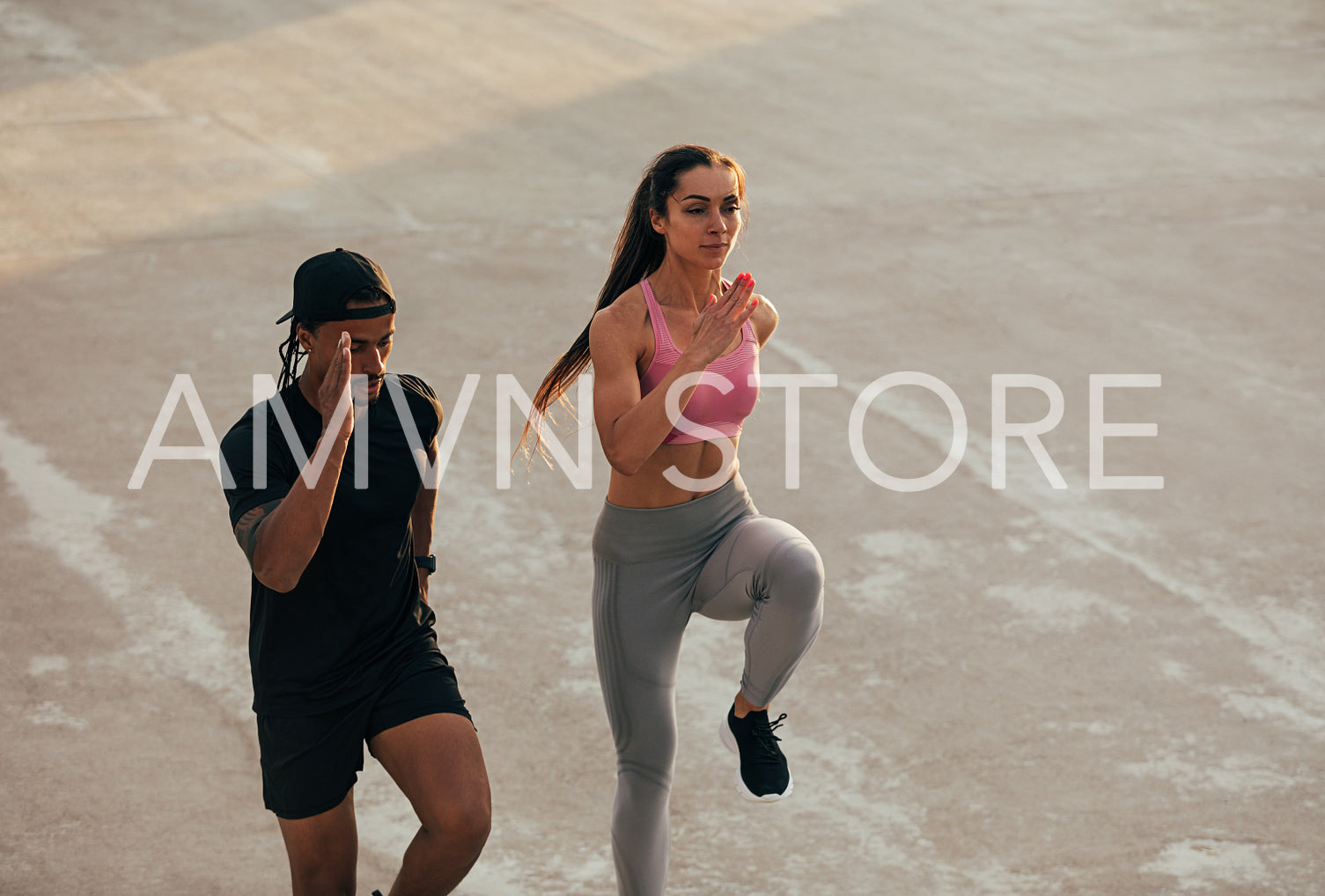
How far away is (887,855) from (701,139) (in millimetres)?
9601

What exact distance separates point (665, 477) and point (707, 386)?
0.30 metres

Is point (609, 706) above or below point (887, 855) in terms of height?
above

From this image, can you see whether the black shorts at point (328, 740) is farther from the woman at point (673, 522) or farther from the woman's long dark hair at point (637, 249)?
the woman's long dark hair at point (637, 249)

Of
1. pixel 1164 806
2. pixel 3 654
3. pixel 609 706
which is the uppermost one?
pixel 609 706

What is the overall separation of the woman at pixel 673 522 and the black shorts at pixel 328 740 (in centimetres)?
58

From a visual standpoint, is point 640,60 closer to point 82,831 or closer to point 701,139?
Answer: point 701,139

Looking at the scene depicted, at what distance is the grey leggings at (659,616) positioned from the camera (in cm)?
426

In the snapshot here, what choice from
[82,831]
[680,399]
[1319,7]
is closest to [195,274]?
[82,831]

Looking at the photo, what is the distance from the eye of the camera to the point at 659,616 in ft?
14.3

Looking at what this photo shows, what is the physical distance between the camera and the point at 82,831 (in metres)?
5.34

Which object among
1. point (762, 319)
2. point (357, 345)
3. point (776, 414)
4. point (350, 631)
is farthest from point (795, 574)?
point (776, 414)

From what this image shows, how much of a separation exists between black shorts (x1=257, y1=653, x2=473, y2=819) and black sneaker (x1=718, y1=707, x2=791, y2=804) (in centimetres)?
81

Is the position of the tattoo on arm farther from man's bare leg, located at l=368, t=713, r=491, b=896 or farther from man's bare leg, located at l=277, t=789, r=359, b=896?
man's bare leg, located at l=277, t=789, r=359, b=896

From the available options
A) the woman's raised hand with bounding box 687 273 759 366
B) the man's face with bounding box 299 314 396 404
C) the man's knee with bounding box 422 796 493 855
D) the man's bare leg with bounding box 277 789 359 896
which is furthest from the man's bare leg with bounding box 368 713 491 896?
the woman's raised hand with bounding box 687 273 759 366
